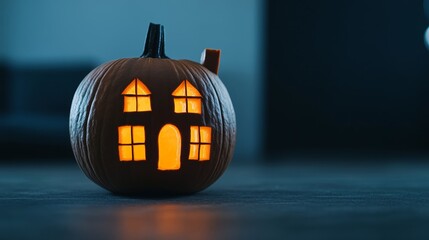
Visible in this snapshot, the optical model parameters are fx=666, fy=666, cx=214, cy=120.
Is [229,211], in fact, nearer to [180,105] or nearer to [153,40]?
[180,105]

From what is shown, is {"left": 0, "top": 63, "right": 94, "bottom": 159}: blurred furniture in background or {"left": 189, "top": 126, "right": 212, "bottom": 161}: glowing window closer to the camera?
{"left": 189, "top": 126, "right": 212, "bottom": 161}: glowing window

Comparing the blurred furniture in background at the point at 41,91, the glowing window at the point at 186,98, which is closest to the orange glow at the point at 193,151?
the glowing window at the point at 186,98

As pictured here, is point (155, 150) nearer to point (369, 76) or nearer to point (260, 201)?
point (260, 201)

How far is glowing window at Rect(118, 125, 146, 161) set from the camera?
2088 millimetres

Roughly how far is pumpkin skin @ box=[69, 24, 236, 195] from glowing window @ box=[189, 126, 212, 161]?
1cm

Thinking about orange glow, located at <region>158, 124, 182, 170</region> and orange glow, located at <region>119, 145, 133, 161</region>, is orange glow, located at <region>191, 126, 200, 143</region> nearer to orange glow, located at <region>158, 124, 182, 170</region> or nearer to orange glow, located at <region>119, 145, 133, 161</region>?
orange glow, located at <region>158, 124, 182, 170</region>

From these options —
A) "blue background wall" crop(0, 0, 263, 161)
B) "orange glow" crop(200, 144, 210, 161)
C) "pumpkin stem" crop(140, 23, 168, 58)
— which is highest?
"blue background wall" crop(0, 0, 263, 161)

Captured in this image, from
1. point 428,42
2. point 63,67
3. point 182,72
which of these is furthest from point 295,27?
point 182,72

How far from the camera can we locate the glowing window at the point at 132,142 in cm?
209

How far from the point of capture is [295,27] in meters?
7.14

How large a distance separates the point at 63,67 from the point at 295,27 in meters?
2.85

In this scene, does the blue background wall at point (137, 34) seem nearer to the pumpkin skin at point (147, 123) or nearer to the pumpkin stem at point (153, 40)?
the pumpkin stem at point (153, 40)

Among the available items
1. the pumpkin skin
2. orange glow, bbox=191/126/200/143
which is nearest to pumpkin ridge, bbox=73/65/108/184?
the pumpkin skin

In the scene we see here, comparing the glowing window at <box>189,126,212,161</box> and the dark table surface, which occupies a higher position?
the glowing window at <box>189,126,212,161</box>
